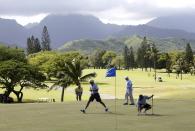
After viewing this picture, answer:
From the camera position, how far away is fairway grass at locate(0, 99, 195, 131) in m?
19.4

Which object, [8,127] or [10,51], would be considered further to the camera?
[10,51]

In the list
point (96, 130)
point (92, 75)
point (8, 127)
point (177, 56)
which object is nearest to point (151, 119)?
point (96, 130)

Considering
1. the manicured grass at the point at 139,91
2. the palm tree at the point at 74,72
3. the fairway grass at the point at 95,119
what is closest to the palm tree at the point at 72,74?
the palm tree at the point at 74,72

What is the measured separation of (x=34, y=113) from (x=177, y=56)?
167 metres

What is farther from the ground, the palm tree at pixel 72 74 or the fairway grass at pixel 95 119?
the palm tree at pixel 72 74

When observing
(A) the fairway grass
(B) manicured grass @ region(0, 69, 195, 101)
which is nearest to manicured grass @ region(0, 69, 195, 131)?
(A) the fairway grass

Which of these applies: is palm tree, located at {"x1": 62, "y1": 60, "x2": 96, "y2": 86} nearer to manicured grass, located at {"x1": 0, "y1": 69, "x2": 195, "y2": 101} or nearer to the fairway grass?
manicured grass, located at {"x1": 0, "y1": 69, "x2": 195, "y2": 101}

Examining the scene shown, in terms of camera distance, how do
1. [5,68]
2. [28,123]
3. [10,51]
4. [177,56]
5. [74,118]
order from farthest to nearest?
[177,56]
[10,51]
[5,68]
[74,118]
[28,123]

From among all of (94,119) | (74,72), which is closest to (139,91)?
(74,72)

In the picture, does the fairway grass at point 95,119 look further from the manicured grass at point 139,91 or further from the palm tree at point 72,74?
the palm tree at point 72,74

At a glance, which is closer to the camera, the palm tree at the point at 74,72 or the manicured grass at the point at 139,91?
the manicured grass at the point at 139,91

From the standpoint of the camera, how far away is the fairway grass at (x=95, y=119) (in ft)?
63.7

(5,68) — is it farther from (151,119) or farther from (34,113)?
(151,119)

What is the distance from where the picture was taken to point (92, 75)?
55094 mm
